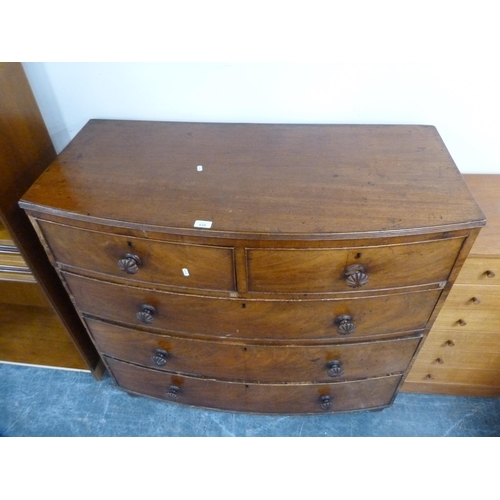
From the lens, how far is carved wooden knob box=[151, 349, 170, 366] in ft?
4.07

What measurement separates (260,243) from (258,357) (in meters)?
0.47

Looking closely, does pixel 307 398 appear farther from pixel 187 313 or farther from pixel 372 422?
pixel 187 313

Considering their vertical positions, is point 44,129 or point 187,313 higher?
point 44,129

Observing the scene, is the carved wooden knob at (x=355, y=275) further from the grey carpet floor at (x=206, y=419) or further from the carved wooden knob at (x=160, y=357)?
the grey carpet floor at (x=206, y=419)

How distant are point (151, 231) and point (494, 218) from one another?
97cm

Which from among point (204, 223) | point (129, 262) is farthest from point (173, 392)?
point (204, 223)

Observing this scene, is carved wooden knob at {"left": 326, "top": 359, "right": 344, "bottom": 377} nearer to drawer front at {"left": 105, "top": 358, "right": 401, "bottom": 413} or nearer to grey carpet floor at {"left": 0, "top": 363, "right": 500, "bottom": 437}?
drawer front at {"left": 105, "top": 358, "right": 401, "bottom": 413}

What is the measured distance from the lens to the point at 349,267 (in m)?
0.92

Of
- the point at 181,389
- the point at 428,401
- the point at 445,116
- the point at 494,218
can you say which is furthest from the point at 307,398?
the point at 445,116

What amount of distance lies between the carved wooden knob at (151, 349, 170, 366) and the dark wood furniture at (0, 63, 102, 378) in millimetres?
395

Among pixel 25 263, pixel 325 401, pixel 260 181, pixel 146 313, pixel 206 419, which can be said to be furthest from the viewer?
pixel 206 419

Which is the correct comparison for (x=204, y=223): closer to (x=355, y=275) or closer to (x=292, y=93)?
(x=355, y=275)

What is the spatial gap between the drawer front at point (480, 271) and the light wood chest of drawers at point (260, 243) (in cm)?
17

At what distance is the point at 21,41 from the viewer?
81cm
